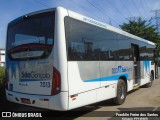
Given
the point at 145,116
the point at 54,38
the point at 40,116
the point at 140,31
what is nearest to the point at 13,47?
the point at 54,38

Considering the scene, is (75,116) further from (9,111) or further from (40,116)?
(9,111)

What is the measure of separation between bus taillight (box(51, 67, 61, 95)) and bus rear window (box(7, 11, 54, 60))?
0.56 m

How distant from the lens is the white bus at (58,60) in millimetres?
6707

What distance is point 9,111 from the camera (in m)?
9.35

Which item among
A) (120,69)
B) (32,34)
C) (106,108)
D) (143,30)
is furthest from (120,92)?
(143,30)

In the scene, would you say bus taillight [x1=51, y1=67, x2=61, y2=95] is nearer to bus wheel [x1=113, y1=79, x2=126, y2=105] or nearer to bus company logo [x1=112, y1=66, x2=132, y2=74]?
bus company logo [x1=112, y1=66, x2=132, y2=74]

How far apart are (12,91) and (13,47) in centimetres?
129

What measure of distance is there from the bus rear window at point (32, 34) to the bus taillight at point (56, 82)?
0.56 m

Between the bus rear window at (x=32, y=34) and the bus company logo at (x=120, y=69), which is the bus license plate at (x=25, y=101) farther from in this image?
the bus company logo at (x=120, y=69)

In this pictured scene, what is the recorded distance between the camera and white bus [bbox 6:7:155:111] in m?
6.71

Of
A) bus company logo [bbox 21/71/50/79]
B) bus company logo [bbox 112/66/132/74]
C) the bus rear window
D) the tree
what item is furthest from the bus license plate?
the tree

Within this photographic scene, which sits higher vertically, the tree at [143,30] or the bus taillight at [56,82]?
the tree at [143,30]

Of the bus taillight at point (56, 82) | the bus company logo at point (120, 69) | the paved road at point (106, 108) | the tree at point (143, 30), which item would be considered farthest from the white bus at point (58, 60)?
the tree at point (143, 30)

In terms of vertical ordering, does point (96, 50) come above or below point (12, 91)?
above
